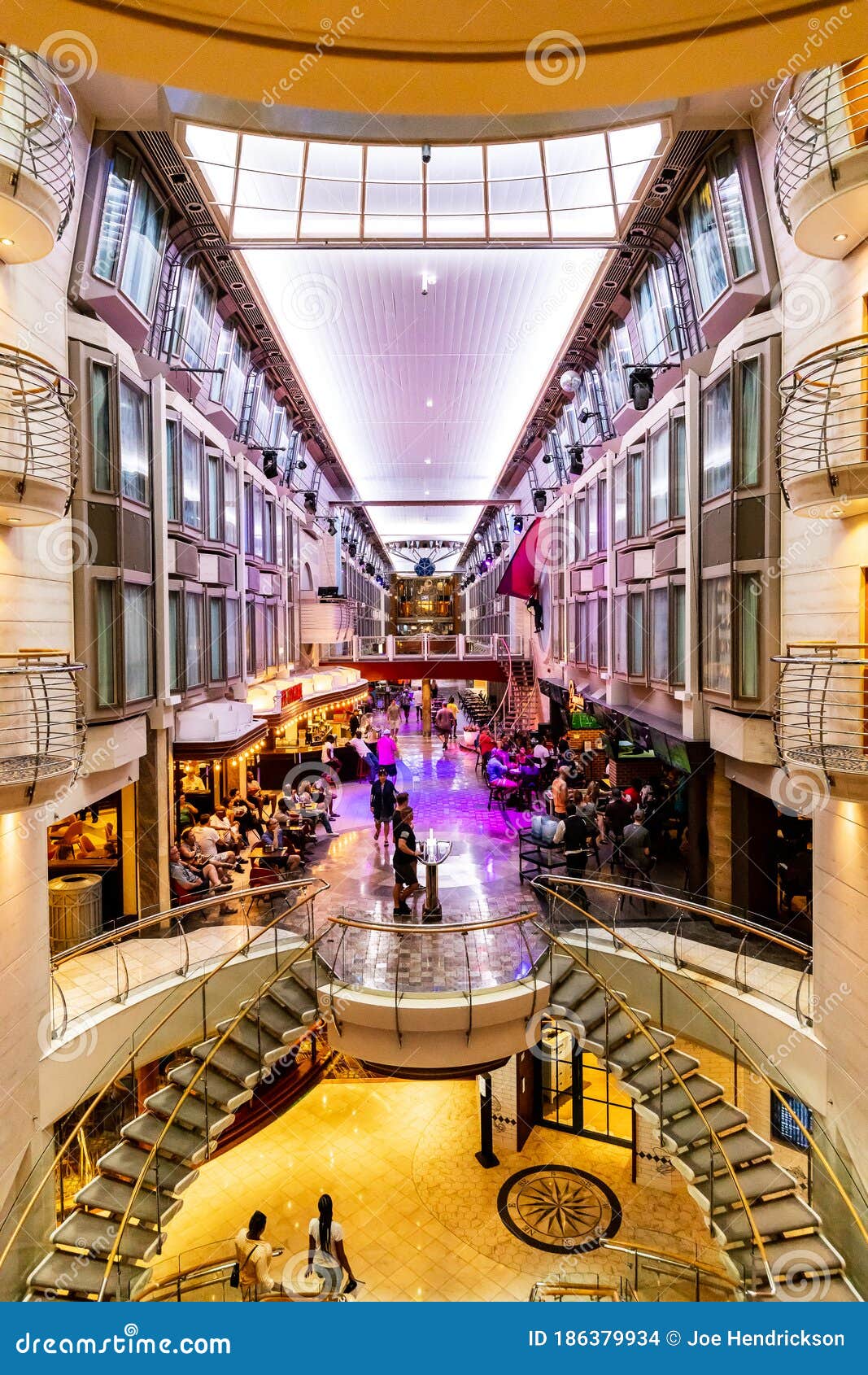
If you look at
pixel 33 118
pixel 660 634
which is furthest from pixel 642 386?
pixel 33 118

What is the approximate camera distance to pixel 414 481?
28.8m

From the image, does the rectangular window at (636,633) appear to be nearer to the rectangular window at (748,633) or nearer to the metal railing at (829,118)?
the rectangular window at (748,633)

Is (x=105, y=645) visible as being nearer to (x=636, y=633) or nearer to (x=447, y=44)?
(x=447, y=44)

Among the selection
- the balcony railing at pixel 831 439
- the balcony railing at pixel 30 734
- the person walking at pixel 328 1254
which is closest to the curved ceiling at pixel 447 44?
the balcony railing at pixel 831 439

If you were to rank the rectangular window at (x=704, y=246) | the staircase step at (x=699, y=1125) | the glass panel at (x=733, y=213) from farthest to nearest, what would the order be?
1. the rectangular window at (x=704, y=246)
2. the glass panel at (x=733, y=213)
3. the staircase step at (x=699, y=1125)

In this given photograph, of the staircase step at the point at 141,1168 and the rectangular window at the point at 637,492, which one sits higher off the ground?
the rectangular window at the point at 637,492

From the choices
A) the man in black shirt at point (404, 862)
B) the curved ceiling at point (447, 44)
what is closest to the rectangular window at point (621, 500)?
the man in black shirt at point (404, 862)

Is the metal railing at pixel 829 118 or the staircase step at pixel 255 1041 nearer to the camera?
the metal railing at pixel 829 118

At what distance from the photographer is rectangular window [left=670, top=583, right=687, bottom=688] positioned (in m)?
10.5

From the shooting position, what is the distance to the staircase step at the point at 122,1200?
6.96 m

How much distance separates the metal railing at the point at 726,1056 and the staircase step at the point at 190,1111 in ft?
14.5

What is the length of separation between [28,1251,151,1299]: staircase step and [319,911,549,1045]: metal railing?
10.2 ft

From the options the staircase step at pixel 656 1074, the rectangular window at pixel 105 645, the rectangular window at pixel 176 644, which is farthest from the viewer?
the rectangular window at pixel 176 644

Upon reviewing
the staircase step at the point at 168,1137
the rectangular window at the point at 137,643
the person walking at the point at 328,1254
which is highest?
the rectangular window at the point at 137,643
